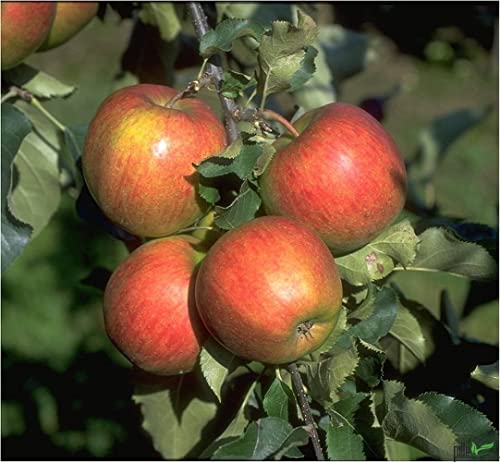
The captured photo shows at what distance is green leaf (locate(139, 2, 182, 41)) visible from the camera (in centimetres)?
149

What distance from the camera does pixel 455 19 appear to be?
5789 mm

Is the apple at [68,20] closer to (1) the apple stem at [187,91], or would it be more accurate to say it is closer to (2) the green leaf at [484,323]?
(1) the apple stem at [187,91]

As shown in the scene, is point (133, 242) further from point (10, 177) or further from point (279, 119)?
point (279, 119)

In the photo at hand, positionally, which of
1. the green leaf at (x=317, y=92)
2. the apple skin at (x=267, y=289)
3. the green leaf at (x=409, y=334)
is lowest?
the green leaf at (x=409, y=334)

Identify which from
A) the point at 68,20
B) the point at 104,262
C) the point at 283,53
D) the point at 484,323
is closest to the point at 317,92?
the point at 68,20

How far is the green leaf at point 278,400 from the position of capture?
1015 mm

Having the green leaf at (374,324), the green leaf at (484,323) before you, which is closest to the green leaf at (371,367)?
the green leaf at (374,324)

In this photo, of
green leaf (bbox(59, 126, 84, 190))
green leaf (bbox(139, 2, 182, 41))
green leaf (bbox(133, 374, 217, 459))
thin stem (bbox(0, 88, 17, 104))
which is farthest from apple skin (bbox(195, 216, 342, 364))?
green leaf (bbox(139, 2, 182, 41))

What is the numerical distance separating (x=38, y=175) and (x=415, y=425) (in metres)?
0.70

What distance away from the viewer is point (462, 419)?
94 centimetres

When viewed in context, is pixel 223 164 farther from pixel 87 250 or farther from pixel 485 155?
pixel 485 155

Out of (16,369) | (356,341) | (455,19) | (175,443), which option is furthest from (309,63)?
(455,19)

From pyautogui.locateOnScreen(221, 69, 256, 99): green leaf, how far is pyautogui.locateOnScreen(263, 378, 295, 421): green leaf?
1.06ft
